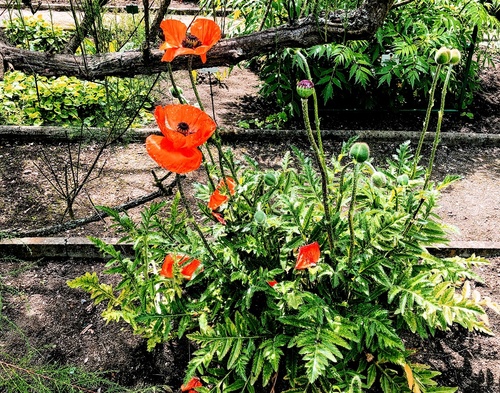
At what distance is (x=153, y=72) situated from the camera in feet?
12.8

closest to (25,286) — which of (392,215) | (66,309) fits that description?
(66,309)

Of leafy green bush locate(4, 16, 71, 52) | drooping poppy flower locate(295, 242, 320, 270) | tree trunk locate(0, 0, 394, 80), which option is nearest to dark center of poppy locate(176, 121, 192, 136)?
drooping poppy flower locate(295, 242, 320, 270)

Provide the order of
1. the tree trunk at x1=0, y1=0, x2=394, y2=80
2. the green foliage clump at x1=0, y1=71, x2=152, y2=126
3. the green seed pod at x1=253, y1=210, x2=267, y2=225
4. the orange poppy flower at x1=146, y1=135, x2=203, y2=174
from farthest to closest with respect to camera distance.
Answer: the green foliage clump at x1=0, y1=71, x2=152, y2=126 → the tree trunk at x1=0, y1=0, x2=394, y2=80 → the green seed pod at x1=253, y1=210, x2=267, y2=225 → the orange poppy flower at x1=146, y1=135, x2=203, y2=174

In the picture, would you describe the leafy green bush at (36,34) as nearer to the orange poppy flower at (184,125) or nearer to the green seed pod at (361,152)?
the orange poppy flower at (184,125)

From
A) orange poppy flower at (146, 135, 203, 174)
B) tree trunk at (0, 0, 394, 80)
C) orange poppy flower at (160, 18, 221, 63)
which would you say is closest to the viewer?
orange poppy flower at (146, 135, 203, 174)

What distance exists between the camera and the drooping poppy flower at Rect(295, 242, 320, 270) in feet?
6.61

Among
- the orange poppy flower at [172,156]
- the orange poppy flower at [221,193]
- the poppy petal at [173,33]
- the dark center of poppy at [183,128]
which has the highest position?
the poppy petal at [173,33]

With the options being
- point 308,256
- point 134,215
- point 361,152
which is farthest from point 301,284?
point 134,215

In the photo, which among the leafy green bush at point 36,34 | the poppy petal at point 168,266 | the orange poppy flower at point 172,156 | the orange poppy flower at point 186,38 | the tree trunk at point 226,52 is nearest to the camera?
the orange poppy flower at point 172,156

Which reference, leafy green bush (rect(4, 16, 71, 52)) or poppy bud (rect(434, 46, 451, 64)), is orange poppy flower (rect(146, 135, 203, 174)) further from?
leafy green bush (rect(4, 16, 71, 52))

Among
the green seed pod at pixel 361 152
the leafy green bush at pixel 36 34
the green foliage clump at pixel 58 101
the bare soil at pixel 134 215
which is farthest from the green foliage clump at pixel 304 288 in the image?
the leafy green bush at pixel 36 34

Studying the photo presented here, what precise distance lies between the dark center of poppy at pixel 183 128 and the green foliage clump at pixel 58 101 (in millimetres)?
3068

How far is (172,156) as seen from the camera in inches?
61.7

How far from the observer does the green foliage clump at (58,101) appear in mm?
4656
